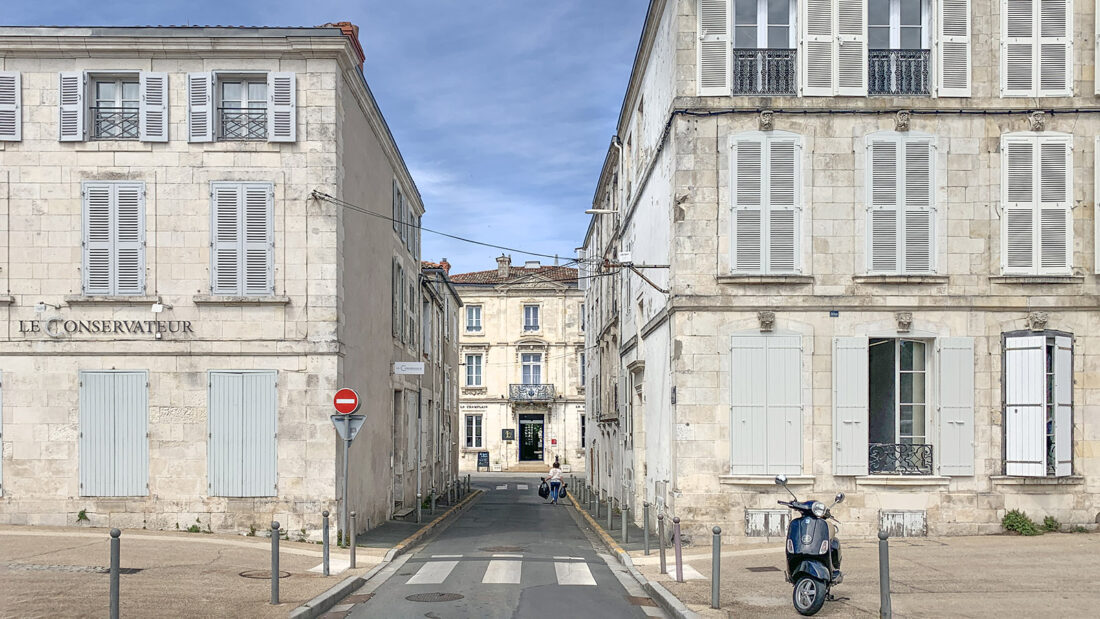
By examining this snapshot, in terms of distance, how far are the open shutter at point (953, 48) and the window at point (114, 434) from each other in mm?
13759

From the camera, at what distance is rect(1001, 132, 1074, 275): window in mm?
16234

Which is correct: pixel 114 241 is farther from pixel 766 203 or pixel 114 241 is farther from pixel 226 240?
pixel 766 203

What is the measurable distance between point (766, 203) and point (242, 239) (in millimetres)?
8431

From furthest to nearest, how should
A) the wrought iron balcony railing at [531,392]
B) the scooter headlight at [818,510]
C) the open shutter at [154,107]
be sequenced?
the wrought iron balcony railing at [531,392]
the open shutter at [154,107]
the scooter headlight at [818,510]

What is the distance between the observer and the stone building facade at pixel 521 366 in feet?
182

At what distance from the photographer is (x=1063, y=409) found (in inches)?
625

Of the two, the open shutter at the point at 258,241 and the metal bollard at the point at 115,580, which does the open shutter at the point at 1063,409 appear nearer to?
the open shutter at the point at 258,241

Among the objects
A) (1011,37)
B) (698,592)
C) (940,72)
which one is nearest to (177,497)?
(698,592)

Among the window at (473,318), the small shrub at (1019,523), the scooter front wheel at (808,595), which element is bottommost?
the small shrub at (1019,523)

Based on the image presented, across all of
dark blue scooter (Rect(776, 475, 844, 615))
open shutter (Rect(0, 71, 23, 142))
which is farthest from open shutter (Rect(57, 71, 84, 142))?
dark blue scooter (Rect(776, 475, 844, 615))

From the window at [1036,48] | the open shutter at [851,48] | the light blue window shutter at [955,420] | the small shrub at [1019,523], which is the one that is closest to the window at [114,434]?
the open shutter at [851,48]

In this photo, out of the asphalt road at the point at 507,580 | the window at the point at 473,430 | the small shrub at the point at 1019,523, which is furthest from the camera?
the window at the point at 473,430

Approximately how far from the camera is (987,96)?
16391 mm

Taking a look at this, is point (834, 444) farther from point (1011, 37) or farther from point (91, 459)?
point (91, 459)
